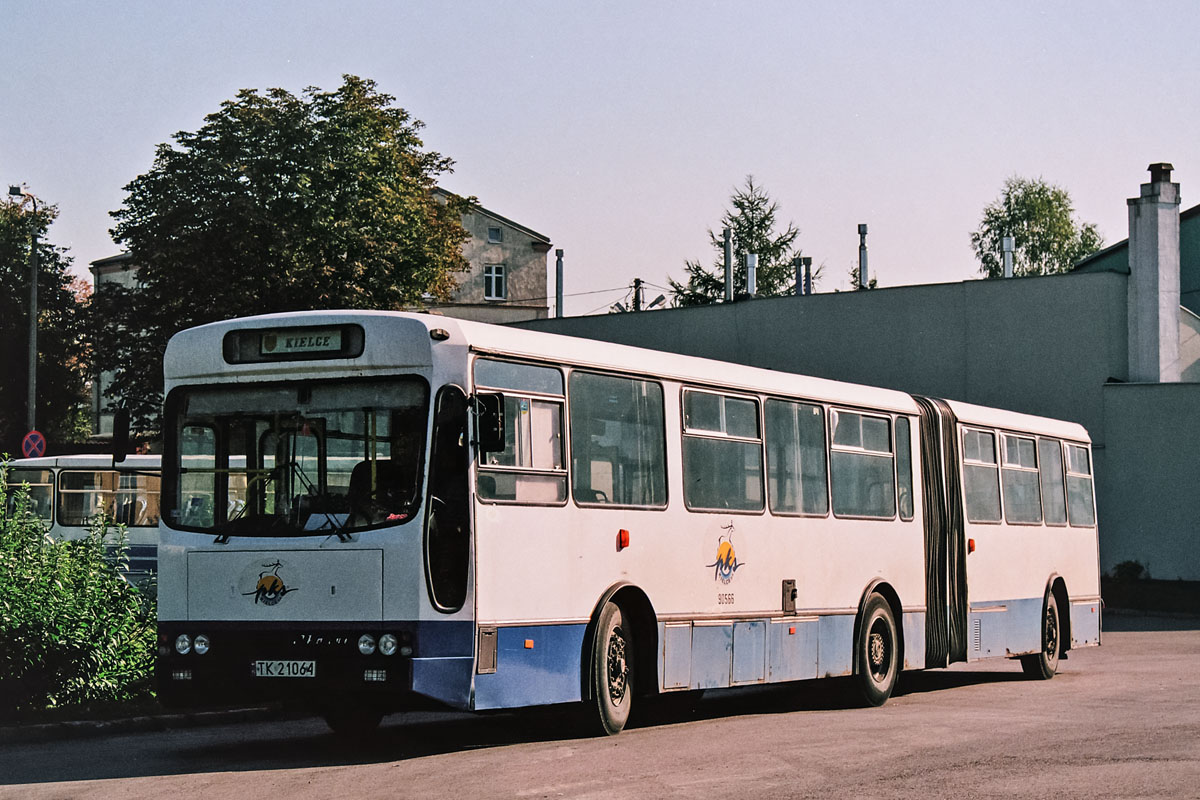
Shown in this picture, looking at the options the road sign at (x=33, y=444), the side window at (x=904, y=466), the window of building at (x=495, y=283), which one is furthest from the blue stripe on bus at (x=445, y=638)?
the window of building at (x=495, y=283)

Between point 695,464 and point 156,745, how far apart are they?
15.5ft

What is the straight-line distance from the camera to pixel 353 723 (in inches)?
523

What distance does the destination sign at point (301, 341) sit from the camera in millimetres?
11430

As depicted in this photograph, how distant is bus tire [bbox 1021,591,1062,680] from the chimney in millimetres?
17998

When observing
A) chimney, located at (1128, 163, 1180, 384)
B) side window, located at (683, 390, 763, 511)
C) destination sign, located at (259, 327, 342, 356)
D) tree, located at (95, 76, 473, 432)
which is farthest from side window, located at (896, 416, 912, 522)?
tree, located at (95, 76, 473, 432)

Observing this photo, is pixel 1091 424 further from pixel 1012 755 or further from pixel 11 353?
pixel 11 353

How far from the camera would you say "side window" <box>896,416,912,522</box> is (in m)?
17.6

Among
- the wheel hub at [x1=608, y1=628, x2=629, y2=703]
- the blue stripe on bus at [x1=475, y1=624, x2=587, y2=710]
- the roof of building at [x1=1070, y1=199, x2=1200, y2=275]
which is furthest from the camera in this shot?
the roof of building at [x1=1070, y1=199, x2=1200, y2=275]

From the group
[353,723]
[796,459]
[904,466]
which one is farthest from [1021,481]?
[353,723]

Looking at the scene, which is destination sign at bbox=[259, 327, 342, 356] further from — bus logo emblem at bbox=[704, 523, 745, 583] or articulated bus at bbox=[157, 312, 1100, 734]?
bus logo emblem at bbox=[704, 523, 745, 583]

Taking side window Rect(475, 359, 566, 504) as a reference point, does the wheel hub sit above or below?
below

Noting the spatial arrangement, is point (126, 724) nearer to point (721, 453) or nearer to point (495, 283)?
point (721, 453)

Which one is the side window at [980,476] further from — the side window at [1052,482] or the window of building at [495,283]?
the window of building at [495,283]

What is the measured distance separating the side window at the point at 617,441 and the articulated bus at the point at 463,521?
22 mm
